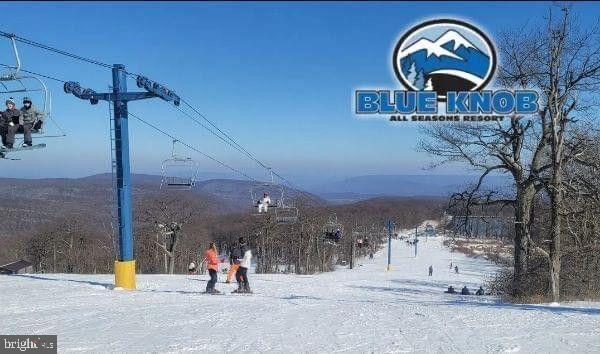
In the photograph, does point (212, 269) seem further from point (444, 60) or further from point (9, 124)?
point (444, 60)

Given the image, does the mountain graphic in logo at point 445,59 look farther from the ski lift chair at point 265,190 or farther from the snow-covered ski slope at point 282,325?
the ski lift chair at point 265,190

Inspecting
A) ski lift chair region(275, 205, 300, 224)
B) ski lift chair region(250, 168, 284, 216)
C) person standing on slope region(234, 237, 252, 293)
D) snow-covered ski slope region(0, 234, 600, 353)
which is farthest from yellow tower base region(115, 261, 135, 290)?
ski lift chair region(275, 205, 300, 224)

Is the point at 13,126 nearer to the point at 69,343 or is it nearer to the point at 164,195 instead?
the point at 69,343

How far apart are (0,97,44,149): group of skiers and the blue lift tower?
10.5 feet

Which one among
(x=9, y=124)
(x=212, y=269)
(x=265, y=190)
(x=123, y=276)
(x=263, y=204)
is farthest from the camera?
(x=265, y=190)

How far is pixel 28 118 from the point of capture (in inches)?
375

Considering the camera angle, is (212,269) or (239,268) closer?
(239,268)

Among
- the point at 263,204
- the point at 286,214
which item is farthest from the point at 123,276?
the point at 286,214

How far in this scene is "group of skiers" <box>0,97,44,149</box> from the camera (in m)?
9.33

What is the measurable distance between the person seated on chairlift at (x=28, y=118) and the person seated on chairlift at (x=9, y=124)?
0.39 feet

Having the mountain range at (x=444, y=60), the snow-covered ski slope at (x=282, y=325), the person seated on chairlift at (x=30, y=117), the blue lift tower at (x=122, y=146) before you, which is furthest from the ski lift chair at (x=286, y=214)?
the person seated on chairlift at (x=30, y=117)

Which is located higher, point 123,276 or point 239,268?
point 239,268

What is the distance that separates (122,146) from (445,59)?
8.36 meters

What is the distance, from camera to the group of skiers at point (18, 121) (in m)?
9.33
